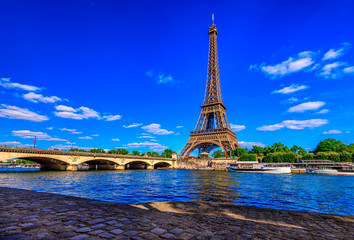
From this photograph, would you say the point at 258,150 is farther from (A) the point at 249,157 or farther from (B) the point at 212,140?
(B) the point at 212,140

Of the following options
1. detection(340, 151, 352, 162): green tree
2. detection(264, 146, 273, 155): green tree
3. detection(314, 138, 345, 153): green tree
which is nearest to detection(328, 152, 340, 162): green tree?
detection(340, 151, 352, 162): green tree

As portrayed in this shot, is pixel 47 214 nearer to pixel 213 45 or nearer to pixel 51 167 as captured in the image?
pixel 51 167

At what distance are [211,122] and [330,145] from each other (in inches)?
2351

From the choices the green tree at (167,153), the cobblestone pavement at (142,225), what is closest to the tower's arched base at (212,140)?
the green tree at (167,153)

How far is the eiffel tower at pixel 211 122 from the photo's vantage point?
88.2m

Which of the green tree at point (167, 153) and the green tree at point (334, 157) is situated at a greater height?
the green tree at point (167, 153)

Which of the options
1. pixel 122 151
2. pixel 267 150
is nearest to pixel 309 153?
pixel 267 150

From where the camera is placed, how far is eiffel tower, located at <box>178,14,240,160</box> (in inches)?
3472

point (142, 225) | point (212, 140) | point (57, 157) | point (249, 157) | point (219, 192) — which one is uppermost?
point (212, 140)

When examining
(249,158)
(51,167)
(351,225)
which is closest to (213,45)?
(249,158)

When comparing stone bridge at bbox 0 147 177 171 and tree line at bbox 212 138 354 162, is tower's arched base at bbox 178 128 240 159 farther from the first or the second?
stone bridge at bbox 0 147 177 171

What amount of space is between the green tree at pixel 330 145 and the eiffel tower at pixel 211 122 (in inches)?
1692

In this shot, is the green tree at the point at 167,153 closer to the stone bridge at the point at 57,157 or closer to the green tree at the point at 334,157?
the stone bridge at the point at 57,157

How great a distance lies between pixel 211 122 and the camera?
114312 millimetres
